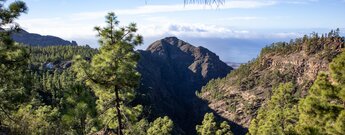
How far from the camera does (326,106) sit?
20.3m

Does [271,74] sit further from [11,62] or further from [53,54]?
[11,62]

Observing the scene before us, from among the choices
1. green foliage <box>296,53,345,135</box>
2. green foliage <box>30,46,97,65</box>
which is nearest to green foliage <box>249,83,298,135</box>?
green foliage <box>296,53,345,135</box>

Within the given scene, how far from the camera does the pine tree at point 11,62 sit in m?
19.9

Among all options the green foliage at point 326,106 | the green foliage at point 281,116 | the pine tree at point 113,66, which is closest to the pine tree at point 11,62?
the pine tree at point 113,66

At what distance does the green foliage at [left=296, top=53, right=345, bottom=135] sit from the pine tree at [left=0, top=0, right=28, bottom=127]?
1704 cm

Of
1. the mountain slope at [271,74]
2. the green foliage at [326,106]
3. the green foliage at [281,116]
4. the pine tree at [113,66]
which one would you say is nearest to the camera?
the green foliage at [326,106]

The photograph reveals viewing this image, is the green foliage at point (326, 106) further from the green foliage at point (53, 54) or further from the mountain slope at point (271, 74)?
the green foliage at point (53, 54)

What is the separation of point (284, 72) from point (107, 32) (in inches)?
6030

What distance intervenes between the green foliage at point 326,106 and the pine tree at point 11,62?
17.0m

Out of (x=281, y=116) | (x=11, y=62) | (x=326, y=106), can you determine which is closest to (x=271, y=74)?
(x=281, y=116)

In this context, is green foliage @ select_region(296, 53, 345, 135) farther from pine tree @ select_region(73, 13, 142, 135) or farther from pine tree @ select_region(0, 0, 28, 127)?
pine tree @ select_region(0, 0, 28, 127)

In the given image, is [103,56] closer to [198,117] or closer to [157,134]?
[157,134]

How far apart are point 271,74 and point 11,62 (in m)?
159

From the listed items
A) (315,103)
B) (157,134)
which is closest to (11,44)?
(315,103)
